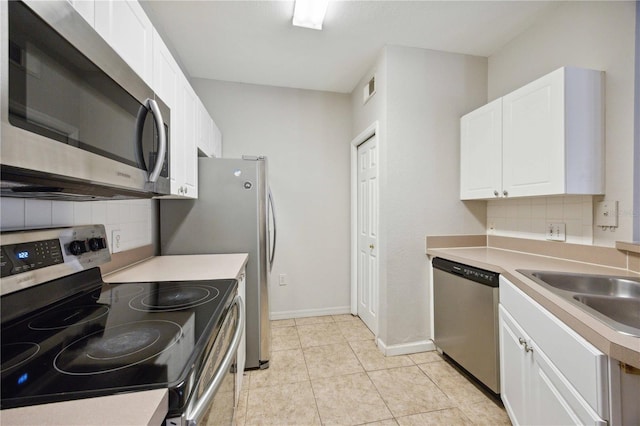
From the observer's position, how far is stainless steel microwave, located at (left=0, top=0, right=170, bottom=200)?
19.8 inches

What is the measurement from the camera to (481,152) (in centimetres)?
214

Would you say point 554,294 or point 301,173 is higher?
point 301,173

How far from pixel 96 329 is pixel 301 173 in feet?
8.12

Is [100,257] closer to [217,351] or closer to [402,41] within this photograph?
[217,351]

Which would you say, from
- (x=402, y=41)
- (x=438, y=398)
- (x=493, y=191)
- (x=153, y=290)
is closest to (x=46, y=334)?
(x=153, y=290)

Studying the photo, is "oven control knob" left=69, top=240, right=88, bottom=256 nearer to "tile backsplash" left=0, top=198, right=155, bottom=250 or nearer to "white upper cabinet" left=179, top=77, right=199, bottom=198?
"tile backsplash" left=0, top=198, right=155, bottom=250

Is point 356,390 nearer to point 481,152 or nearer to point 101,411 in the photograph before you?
point 101,411

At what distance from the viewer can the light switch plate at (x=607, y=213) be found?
5.09ft

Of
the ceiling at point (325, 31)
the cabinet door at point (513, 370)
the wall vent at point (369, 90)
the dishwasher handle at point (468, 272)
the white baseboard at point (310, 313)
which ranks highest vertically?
the ceiling at point (325, 31)

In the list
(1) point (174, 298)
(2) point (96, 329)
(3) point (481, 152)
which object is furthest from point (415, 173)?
(2) point (96, 329)

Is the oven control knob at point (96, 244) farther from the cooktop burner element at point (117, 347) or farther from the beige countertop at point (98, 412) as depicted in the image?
the beige countertop at point (98, 412)

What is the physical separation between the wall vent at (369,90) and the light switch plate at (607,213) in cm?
184

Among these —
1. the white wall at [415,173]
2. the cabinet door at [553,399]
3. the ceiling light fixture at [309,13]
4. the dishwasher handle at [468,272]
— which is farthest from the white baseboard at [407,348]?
the ceiling light fixture at [309,13]

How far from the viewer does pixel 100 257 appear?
1189mm
